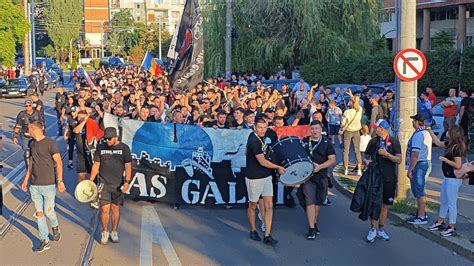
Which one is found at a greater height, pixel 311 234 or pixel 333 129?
pixel 333 129

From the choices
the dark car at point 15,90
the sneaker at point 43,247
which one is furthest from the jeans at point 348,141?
the dark car at point 15,90

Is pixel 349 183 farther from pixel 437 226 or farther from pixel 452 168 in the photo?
pixel 452 168

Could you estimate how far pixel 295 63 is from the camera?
1515 inches

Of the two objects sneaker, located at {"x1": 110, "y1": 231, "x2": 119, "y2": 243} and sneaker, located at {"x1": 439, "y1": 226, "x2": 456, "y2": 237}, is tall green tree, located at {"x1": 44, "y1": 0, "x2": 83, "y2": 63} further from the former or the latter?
sneaker, located at {"x1": 439, "y1": 226, "x2": 456, "y2": 237}

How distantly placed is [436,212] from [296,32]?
26.6 meters

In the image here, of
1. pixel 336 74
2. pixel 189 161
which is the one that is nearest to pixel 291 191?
pixel 189 161

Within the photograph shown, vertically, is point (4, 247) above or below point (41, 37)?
below

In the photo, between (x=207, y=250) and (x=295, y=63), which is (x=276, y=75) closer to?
(x=295, y=63)

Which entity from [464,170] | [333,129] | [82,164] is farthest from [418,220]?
[333,129]

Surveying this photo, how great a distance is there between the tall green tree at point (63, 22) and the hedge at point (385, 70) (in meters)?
71.2

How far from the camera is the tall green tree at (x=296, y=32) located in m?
35.7

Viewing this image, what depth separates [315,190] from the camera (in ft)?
31.0

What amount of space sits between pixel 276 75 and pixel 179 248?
29.8 metres

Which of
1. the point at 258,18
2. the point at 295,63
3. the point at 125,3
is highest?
the point at 125,3
